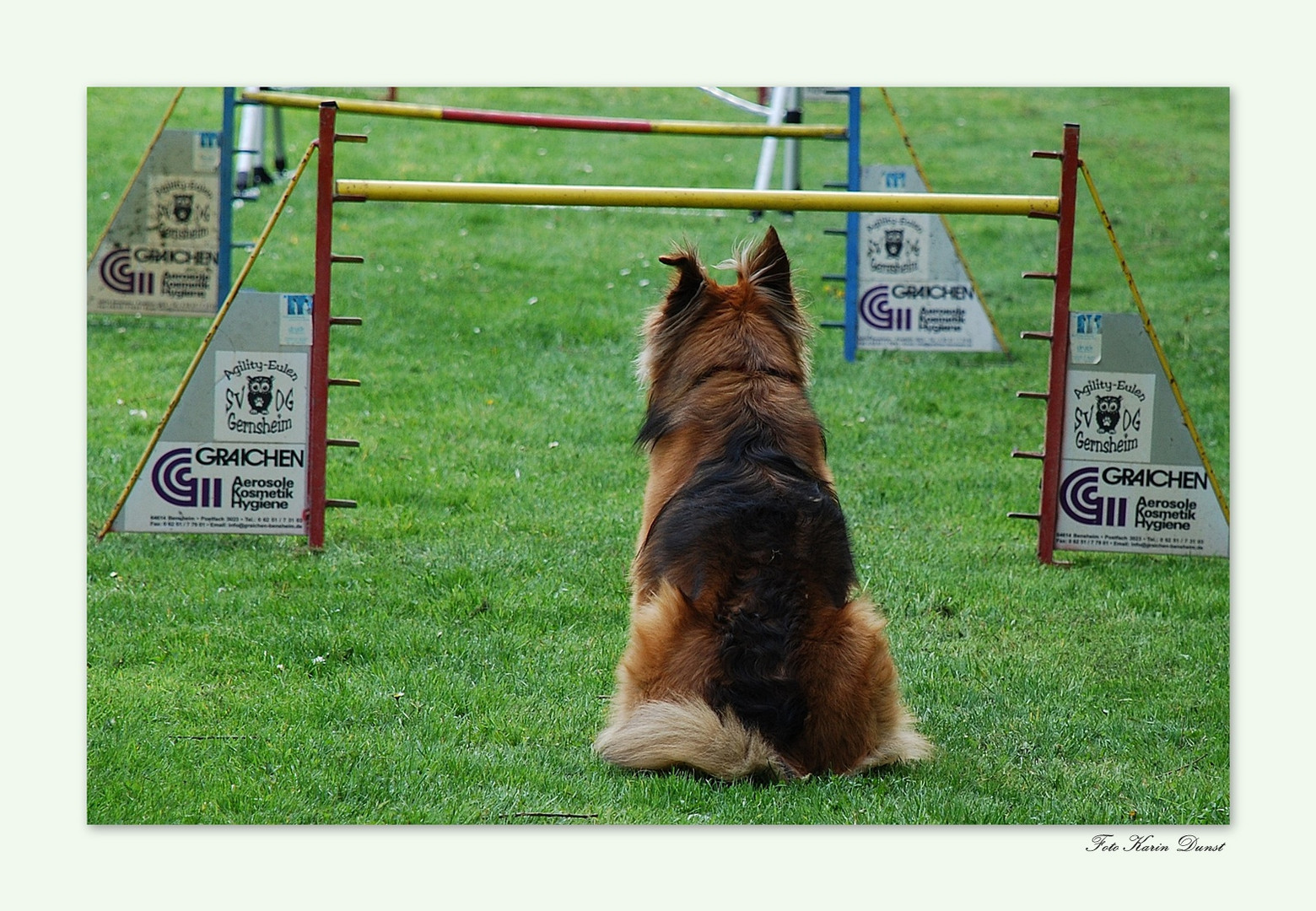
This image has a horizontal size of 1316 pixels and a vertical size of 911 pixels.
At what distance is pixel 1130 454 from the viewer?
5812 mm

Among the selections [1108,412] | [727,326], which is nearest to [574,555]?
[727,326]

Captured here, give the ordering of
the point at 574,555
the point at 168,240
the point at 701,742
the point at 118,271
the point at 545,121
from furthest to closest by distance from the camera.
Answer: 1. the point at 168,240
2. the point at 118,271
3. the point at 545,121
4. the point at 574,555
5. the point at 701,742

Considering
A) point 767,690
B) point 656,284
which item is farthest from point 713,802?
point 656,284

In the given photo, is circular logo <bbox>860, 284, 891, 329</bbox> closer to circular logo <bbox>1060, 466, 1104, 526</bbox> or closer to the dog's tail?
circular logo <bbox>1060, 466, 1104, 526</bbox>

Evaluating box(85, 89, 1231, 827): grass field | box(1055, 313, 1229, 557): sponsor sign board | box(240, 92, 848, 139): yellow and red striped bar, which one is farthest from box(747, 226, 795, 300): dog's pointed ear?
box(240, 92, 848, 139): yellow and red striped bar

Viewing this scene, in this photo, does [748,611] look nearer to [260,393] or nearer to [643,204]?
[643,204]

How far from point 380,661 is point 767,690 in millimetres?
1778

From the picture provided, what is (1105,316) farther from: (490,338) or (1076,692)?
(490,338)

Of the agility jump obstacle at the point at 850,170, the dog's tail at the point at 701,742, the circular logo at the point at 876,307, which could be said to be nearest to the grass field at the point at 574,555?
the dog's tail at the point at 701,742

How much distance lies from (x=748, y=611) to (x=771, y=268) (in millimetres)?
1367

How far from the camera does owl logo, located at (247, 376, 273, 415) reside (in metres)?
5.61

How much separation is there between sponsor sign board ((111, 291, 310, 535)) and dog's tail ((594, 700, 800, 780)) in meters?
2.53

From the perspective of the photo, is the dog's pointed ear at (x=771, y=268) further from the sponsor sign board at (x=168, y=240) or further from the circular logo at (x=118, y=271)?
the circular logo at (x=118, y=271)

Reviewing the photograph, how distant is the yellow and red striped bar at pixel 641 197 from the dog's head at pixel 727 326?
0.61 metres
